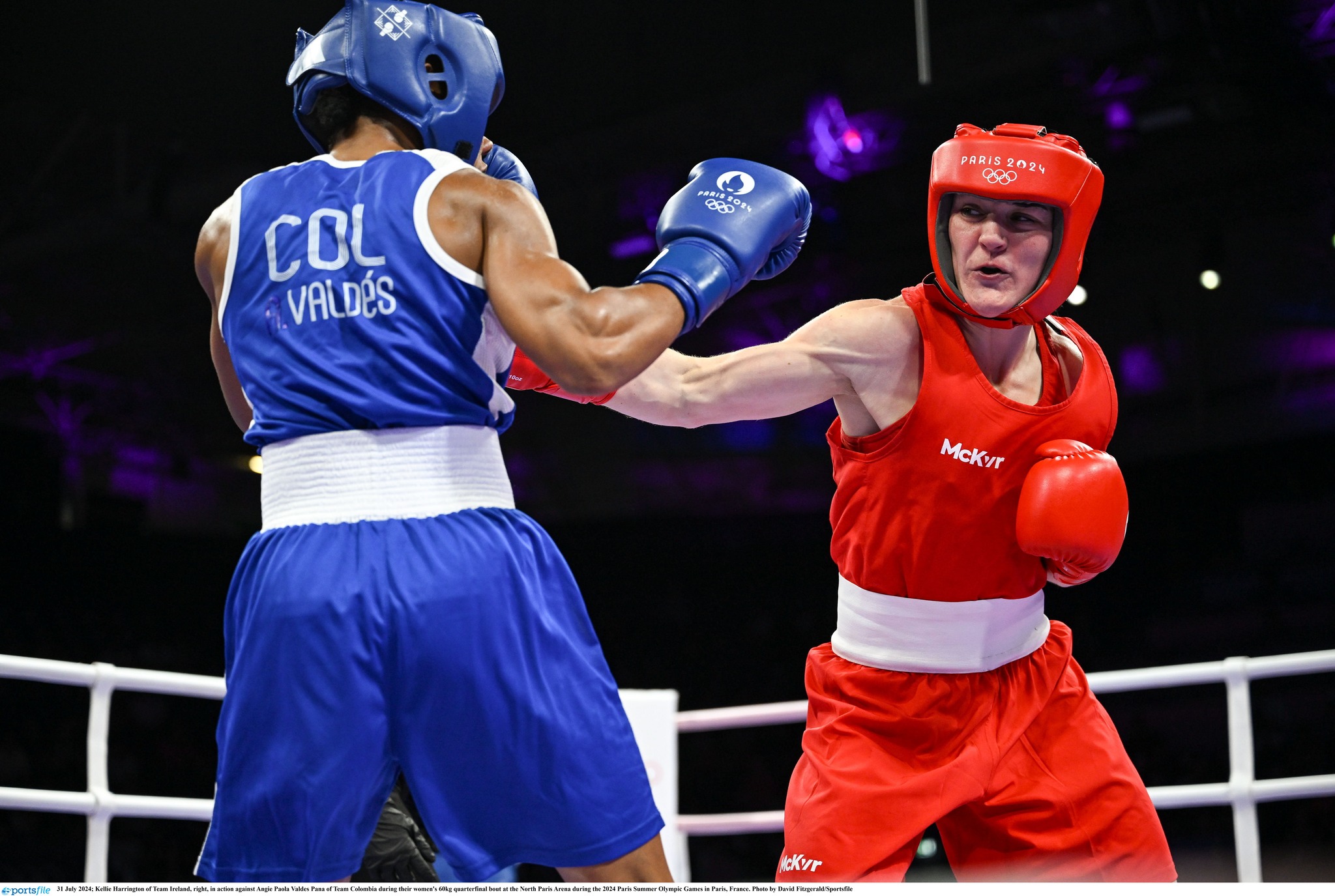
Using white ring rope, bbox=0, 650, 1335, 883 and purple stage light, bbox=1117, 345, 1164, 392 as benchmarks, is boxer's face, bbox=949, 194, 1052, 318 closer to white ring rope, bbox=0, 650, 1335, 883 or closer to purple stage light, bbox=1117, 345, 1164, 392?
white ring rope, bbox=0, 650, 1335, 883

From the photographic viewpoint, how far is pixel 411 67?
5.60ft

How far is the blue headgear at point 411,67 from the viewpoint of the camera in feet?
5.56

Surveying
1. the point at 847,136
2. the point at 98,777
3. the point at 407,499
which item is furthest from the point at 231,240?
→ the point at 847,136

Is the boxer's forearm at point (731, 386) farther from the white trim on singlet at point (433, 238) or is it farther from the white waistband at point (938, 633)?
the white trim on singlet at point (433, 238)

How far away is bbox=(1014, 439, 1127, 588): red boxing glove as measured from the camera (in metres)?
2.11

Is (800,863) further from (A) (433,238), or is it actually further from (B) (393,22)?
(B) (393,22)

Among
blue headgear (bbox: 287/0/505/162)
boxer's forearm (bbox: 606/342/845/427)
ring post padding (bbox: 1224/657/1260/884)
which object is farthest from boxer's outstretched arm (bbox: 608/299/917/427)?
ring post padding (bbox: 1224/657/1260/884)

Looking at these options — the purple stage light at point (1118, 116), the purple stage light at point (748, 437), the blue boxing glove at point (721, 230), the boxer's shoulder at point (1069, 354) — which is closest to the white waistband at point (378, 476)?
the blue boxing glove at point (721, 230)

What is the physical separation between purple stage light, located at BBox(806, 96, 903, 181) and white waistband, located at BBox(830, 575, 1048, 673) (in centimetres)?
526

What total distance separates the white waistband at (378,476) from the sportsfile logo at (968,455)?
0.96 m

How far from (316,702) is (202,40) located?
18.2ft

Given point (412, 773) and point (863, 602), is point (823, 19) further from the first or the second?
point (412, 773)

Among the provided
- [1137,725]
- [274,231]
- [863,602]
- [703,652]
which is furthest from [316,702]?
[703,652]

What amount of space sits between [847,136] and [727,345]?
2.13 meters
